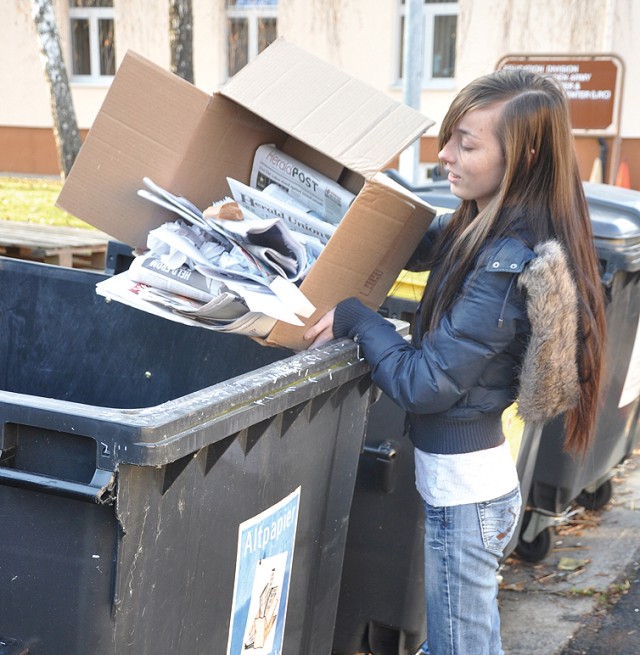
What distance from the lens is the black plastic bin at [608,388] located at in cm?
344

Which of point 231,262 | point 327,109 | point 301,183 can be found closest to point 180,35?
point 301,183

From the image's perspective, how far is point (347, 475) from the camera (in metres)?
2.28

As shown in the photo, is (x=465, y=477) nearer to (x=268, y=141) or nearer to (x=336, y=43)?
(x=268, y=141)

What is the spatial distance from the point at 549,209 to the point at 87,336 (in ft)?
4.68

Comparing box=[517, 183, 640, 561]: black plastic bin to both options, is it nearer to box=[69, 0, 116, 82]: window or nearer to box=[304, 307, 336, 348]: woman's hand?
box=[304, 307, 336, 348]: woman's hand

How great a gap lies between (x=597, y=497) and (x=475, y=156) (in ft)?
9.22

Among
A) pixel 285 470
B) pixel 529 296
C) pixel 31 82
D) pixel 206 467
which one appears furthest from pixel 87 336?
pixel 31 82

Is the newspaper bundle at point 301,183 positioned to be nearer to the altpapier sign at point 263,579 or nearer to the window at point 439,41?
the altpapier sign at point 263,579

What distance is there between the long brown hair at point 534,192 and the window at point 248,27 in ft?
41.7

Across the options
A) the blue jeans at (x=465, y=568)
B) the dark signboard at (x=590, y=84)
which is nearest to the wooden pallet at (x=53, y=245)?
the blue jeans at (x=465, y=568)

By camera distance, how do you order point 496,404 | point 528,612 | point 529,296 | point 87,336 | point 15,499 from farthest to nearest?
point 528,612, point 87,336, point 496,404, point 529,296, point 15,499

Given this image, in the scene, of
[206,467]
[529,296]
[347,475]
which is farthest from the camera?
[347,475]

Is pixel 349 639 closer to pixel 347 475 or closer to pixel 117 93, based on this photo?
pixel 347 475

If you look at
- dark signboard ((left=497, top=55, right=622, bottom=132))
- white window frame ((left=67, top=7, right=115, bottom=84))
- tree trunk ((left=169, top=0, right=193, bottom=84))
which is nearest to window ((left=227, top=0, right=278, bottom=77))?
white window frame ((left=67, top=7, right=115, bottom=84))
